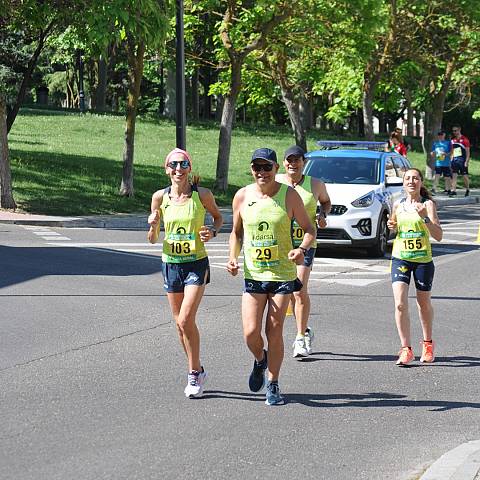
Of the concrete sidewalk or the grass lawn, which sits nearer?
the concrete sidewalk

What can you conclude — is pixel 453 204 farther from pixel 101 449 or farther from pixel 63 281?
pixel 101 449

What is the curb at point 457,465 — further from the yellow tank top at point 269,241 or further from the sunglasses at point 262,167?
the sunglasses at point 262,167

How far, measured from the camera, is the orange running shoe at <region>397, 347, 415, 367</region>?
31.1 feet

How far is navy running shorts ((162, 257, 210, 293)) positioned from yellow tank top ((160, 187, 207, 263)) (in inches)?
1.5

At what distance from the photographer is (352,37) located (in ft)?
103

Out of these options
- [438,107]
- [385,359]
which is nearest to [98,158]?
[438,107]

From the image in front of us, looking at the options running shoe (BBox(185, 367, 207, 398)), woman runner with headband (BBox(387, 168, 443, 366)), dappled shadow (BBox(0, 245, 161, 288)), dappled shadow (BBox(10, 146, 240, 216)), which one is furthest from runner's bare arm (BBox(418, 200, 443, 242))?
dappled shadow (BBox(10, 146, 240, 216))

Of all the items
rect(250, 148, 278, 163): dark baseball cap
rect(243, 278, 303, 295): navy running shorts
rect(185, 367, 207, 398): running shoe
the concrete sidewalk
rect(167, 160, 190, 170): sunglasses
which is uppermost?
rect(250, 148, 278, 163): dark baseball cap

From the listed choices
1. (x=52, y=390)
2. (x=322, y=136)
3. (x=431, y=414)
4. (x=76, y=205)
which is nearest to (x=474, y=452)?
(x=431, y=414)

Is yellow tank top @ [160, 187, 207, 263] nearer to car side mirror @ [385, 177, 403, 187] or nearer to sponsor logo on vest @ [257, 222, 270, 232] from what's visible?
sponsor logo on vest @ [257, 222, 270, 232]

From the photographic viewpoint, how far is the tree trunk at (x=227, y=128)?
29125 mm

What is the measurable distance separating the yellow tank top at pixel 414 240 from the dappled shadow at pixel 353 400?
165cm

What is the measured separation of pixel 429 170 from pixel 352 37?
9990 millimetres

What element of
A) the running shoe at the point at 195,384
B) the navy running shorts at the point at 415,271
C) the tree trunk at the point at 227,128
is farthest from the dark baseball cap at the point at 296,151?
the tree trunk at the point at 227,128
